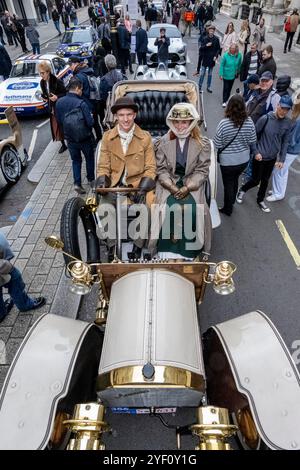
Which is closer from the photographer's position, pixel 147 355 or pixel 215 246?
pixel 147 355

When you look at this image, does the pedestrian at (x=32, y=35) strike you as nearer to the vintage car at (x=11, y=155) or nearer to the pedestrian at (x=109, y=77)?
the pedestrian at (x=109, y=77)

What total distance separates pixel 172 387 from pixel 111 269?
116cm

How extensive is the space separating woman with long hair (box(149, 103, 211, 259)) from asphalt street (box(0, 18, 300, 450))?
1.04 meters

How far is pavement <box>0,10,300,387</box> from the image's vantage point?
3728 millimetres

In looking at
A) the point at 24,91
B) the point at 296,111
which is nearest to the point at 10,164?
the point at 24,91

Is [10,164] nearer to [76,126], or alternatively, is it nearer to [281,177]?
[76,126]

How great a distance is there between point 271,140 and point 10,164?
→ 211 inches

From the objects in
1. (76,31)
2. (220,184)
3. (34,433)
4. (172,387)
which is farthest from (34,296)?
(76,31)

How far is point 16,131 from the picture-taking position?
22.3 feet

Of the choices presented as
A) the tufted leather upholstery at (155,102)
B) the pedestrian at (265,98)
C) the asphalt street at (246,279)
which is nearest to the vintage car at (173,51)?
the tufted leather upholstery at (155,102)

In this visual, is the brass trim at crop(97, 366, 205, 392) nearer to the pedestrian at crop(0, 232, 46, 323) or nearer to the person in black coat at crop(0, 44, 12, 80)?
the pedestrian at crop(0, 232, 46, 323)

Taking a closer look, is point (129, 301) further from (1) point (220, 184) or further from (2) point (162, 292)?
(1) point (220, 184)

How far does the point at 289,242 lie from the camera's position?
5059mm

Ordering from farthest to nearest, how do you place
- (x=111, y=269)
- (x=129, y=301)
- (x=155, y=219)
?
(x=155, y=219)
(x=111, y=269)
(x=129, y=301)
